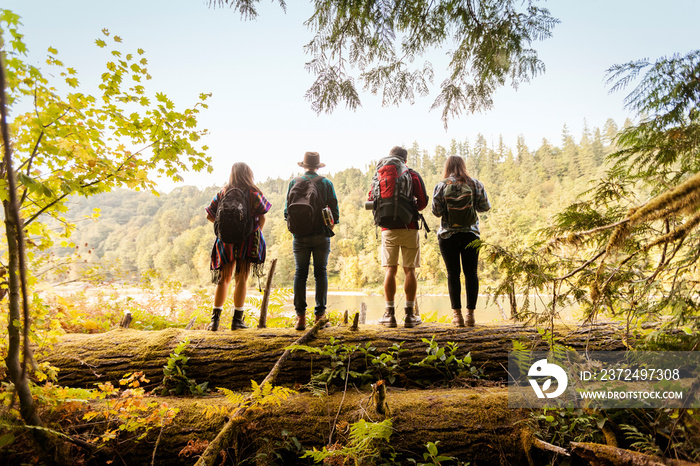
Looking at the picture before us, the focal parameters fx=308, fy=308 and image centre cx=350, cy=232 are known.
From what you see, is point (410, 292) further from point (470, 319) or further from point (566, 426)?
point (566, 426)

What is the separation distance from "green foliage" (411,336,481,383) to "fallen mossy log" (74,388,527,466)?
44cm

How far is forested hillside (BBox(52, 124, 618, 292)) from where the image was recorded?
64.0ft

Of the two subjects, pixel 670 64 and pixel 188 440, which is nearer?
pixel 670 64

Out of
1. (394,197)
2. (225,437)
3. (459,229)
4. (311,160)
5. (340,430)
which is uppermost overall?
(311,160)

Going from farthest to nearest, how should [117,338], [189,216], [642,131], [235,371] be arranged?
1. [189,216]
2. [117,338]
3. [235,371]
4. [642,131]

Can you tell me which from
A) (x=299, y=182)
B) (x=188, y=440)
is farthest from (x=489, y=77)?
(x=188, y=440)

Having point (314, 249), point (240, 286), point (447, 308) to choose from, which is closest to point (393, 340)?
point (314, 249)

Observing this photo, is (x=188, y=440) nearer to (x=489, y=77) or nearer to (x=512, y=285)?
(x=512, y=285)

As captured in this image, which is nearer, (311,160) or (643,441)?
(643,441)

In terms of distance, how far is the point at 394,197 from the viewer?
3670mm

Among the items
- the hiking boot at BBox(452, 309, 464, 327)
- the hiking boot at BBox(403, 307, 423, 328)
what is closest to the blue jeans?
the hiking boot at BBox(403, 307, 423, 328)

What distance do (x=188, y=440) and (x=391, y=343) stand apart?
78.6 inches

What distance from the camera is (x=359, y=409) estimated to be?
2555mm

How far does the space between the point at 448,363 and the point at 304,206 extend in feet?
7.60
